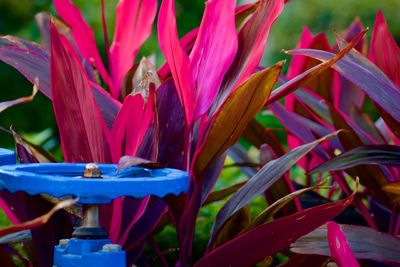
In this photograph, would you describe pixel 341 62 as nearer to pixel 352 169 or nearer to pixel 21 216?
pixel 352 169

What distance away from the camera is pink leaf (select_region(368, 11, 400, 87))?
4.43 feet

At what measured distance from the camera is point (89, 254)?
893 mm

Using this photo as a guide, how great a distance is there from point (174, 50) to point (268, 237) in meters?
0.24

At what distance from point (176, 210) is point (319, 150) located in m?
0.41

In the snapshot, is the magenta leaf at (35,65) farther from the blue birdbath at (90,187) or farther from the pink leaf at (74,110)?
the blue birdbath at (90,187)

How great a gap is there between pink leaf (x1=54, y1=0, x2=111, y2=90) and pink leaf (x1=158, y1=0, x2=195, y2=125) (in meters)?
0.40

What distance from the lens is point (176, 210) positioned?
1.10 metres

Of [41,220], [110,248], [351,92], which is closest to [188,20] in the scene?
[351,92]

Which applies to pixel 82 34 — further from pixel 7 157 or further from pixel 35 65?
pixel 7 157

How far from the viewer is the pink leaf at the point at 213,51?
1064 millimetres

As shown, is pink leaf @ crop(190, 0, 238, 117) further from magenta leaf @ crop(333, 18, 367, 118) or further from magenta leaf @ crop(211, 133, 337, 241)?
magenta leaf @ crop(333, 18, 367, 118)

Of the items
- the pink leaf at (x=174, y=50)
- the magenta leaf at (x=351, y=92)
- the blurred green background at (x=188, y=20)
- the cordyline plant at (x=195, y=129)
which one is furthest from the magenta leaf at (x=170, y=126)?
the blurred green background at (x=188, y=20)

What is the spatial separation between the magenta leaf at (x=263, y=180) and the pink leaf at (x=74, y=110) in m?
0.17

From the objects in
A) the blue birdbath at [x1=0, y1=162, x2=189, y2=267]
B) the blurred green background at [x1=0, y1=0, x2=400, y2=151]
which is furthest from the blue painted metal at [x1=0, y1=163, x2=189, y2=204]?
the blurred green background at [x1=0, y1=0, x2=400, y2=151]
